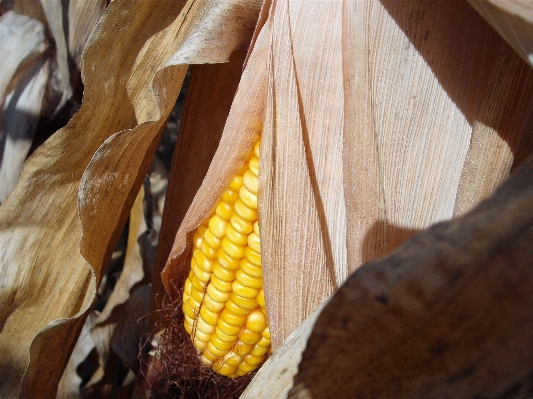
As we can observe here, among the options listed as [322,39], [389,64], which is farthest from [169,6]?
[389,64]

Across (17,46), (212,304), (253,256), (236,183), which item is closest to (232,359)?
(212,304)

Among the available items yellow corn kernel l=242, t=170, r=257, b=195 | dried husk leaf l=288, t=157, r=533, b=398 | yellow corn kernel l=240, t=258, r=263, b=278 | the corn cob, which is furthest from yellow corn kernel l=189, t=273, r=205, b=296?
dried husk leaf l=288, t=157, r=533, b=398

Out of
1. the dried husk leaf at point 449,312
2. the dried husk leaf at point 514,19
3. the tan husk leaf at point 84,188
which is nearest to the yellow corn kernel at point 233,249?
the tan husk leaf at point 84,188

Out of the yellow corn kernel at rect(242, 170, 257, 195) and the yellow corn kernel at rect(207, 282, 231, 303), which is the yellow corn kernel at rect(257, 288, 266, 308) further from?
the yellow corn kernel at rect(242, 170, 257, 195)

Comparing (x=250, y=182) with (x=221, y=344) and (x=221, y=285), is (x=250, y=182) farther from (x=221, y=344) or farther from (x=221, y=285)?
(x=221, y=344)

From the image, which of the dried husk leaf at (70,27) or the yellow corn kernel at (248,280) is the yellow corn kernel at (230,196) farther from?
the dried husk leaf at (70,27)

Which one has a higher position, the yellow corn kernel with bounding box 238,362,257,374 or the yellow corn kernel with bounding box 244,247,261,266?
the yellow corn kernel with bounding box 244,247,261,266
